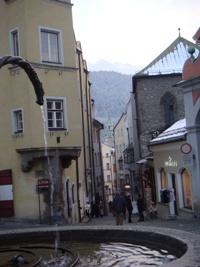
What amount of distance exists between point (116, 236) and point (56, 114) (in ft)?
43.0

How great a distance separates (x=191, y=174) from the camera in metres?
19.5

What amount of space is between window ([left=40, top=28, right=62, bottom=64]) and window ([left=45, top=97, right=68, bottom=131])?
84.7 inches

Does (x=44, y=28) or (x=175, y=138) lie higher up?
(x=44, y=28)

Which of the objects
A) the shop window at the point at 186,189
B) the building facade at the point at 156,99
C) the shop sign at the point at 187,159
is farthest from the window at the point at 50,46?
the building facade at the point at 156,99

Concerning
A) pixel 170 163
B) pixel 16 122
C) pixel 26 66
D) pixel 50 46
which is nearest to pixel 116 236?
pixel 26 66

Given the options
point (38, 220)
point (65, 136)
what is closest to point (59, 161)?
point (65, 136)

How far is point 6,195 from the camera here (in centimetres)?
2244

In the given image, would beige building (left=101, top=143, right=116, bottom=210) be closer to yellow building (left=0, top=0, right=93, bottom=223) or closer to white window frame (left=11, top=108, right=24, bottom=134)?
yellow building (left=0, top=0, right=93, bottom=223)

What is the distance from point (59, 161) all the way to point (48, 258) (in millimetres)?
13225

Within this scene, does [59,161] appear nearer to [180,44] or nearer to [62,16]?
[62,16]

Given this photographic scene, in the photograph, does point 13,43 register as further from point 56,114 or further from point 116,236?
point 116,236

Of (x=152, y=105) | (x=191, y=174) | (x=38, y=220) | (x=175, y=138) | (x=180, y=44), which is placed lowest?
(x=38, y=220)

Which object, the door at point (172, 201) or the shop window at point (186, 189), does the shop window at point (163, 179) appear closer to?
the door at point (172, 201)

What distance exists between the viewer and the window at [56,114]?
2198cm
